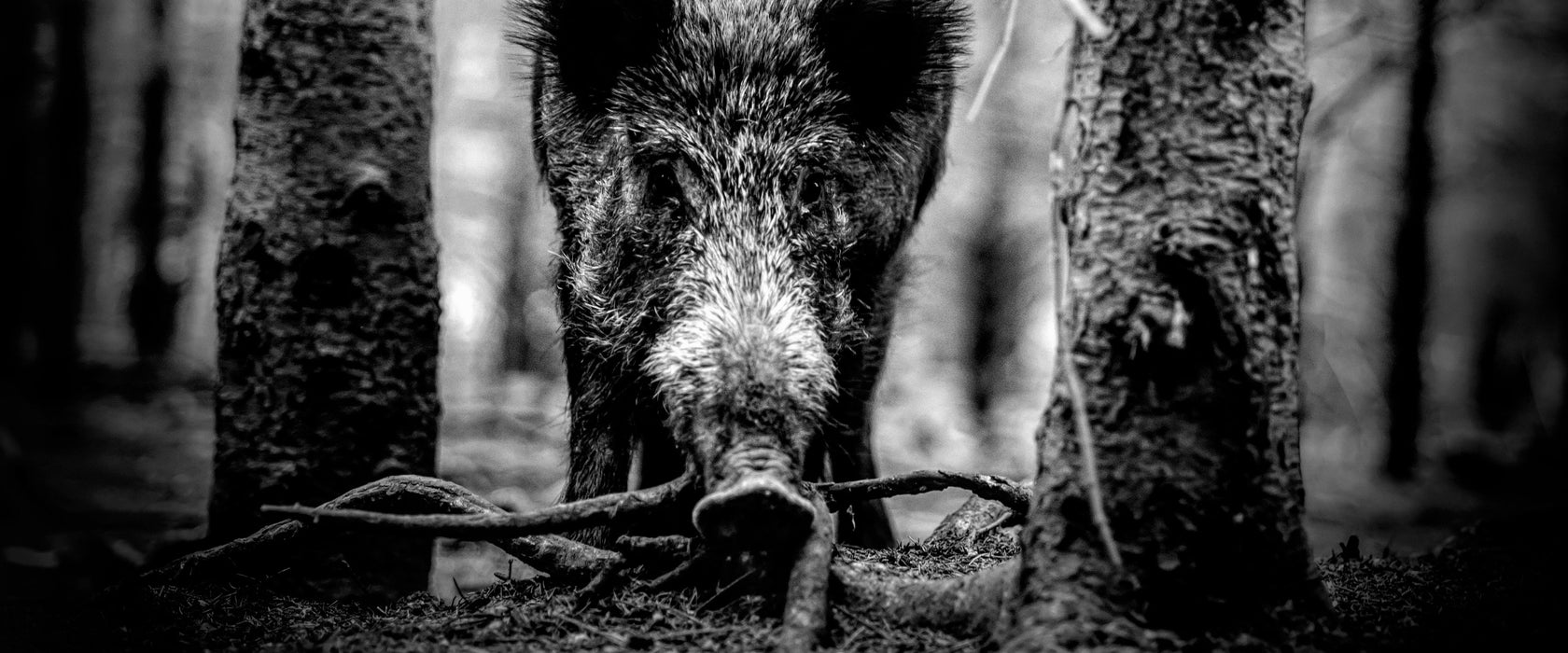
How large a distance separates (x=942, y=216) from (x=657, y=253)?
333 inches

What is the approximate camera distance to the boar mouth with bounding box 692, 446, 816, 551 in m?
2.10

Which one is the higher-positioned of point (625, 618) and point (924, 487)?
point (924, 487)

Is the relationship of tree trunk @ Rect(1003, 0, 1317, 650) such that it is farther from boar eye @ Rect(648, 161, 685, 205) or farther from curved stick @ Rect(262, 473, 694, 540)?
boar eye @ Rect(648, 161, 685, 205)

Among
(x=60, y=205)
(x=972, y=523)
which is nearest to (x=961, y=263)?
(x=972, y=523)

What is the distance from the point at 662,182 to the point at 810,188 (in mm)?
561

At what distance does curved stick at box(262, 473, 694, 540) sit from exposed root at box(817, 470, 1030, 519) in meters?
0.46

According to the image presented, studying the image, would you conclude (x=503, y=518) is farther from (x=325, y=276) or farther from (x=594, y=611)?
(x=325, y=276)

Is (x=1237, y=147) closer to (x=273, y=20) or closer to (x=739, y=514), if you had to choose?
(x=739, y=514)

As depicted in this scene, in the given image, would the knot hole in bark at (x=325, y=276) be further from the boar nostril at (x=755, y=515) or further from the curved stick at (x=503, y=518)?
the boar nostril at (x=755, y=515)

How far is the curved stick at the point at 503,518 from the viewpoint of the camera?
2068 millimetres

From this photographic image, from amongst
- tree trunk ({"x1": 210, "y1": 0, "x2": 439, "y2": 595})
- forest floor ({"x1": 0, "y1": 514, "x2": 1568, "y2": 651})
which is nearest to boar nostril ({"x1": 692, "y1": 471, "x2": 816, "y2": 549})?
forest floor ({"x1": 0, "y1": 514, "x2": 1568, "y2": 651})

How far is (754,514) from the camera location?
2.13 m

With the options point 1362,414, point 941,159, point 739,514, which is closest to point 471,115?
point 941,159

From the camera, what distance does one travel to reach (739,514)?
213 cm
